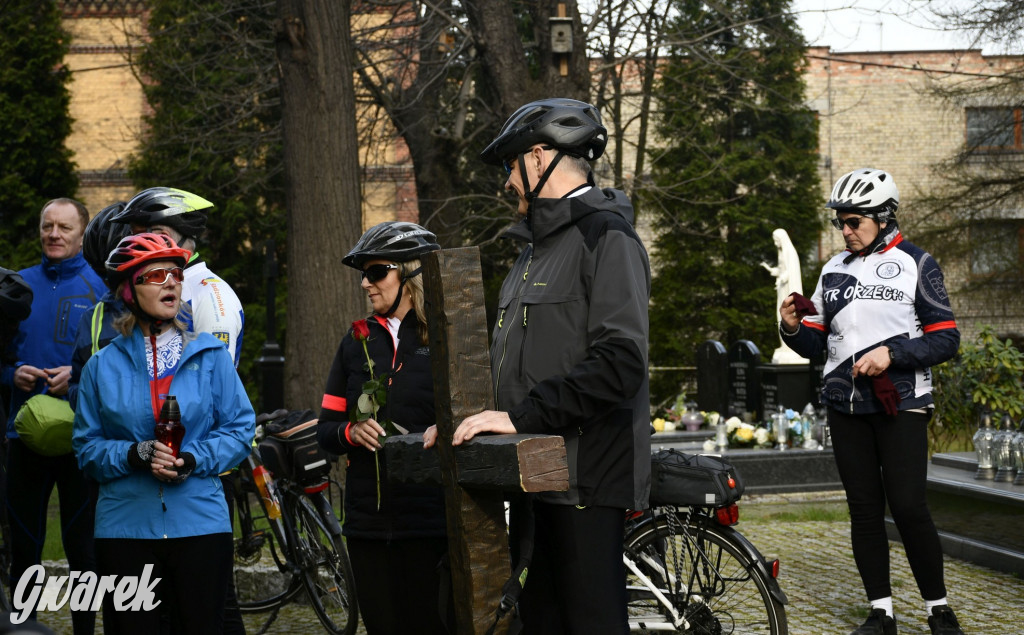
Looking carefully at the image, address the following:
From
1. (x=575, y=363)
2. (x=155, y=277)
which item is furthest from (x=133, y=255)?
(x=575, y=363)

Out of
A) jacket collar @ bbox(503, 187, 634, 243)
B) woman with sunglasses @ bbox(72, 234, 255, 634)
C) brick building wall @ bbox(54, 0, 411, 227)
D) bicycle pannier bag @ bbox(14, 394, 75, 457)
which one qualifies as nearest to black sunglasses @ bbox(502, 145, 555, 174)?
jacket collar @ bbox(503, 187, 634, 243)

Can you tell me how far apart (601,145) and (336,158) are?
5406 mm

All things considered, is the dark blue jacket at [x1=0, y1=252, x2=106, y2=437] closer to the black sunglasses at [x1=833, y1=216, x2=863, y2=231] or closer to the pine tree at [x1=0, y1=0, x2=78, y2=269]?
the black sunglasses at [x1=833, y1=216, x2=863, y2=231]

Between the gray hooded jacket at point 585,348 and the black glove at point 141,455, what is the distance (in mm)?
1210

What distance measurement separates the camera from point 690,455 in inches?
185

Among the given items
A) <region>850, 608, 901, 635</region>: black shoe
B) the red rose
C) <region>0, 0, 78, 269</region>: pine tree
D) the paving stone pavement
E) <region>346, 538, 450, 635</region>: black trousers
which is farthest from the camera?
<region>0, 0, 78, 269</region>: pine tree

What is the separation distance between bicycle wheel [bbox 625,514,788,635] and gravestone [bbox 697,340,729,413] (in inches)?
393

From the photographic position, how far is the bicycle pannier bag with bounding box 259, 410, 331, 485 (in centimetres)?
580

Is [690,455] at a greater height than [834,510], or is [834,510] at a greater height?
[690,455]

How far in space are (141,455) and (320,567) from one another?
2.42 m

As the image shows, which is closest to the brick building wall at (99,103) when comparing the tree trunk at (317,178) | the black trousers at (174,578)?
the tree trunk at (317,178)

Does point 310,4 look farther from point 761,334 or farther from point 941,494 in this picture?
point 761,334

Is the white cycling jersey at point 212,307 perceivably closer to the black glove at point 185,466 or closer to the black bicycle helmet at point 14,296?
the black glove at point 185,466

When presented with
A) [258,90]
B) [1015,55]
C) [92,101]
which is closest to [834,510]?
[258,90]
